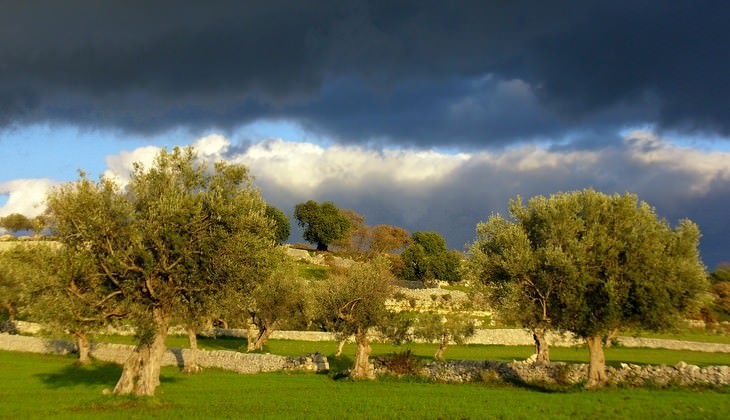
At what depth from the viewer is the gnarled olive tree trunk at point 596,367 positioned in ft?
112

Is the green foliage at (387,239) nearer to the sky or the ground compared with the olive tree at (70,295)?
nearer to the sky

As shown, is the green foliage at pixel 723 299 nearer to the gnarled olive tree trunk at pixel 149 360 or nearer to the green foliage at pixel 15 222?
the gnarled olive tree trunk at pixel 149 360

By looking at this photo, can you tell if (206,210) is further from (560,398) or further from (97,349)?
(97,349)

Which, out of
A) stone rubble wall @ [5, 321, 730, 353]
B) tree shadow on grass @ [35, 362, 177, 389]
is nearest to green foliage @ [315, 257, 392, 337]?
tree shadow on grass @ [35, 362, 177, 389]

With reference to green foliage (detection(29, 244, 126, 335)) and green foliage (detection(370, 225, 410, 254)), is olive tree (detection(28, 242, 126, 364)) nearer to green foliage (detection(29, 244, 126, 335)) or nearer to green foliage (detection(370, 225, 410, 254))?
green foliage (detection(29, 244, 126, 335))

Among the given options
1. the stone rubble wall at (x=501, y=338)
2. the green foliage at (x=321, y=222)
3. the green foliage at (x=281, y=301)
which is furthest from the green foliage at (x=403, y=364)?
the green foliage at (x=321, y=222)

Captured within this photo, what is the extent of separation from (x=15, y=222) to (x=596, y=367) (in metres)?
180

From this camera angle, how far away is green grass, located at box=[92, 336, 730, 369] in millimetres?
60312

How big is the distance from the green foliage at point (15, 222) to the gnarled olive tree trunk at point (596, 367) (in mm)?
176570

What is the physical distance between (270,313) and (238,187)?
33866mm

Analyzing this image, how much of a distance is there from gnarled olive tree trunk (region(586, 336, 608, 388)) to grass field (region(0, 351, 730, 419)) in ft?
2.63

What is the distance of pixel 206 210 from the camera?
2855cm

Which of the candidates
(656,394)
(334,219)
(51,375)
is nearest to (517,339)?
(656,394)

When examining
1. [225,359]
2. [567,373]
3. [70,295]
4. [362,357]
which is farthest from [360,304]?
[70,295]
